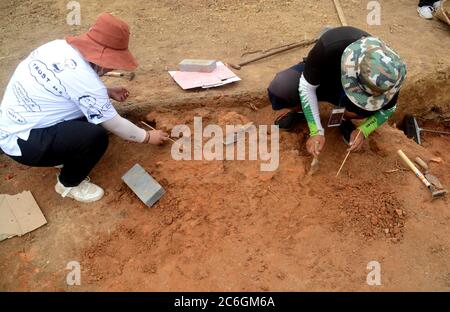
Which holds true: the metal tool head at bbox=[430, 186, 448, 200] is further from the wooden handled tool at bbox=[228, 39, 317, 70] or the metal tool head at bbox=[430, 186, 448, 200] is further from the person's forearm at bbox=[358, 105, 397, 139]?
the wooden handled tool at bbox=[228, 39, 317, 70]

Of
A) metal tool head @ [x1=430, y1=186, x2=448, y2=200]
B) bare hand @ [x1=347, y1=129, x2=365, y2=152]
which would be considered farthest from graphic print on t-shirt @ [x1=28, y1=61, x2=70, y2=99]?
metal tool head @ [x1=430, y1=186, x2=448, y2=200]

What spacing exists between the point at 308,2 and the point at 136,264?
3857 millimetres

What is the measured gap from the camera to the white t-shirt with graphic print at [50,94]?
2.36 meters

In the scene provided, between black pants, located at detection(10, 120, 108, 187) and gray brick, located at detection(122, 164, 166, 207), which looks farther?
gray brick, located at detection(122, 164, 166, 207)

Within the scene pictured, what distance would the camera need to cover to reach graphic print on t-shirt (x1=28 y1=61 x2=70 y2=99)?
93.6 inches

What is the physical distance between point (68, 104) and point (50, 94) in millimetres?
135

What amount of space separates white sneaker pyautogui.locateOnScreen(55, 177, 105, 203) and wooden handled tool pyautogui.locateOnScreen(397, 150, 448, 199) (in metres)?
2.23

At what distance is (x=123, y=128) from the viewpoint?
2.60 metres

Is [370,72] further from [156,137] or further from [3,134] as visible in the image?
[3,134]

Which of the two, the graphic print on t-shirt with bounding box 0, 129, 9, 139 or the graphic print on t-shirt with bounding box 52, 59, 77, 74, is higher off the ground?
the graphic print on t-shirt with bounding box 52, 59, 77, 74

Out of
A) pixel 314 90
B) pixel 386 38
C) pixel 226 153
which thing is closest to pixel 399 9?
pixel 386 38

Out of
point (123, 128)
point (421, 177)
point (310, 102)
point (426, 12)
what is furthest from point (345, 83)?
point (426, 12)

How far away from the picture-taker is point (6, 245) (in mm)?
2633
